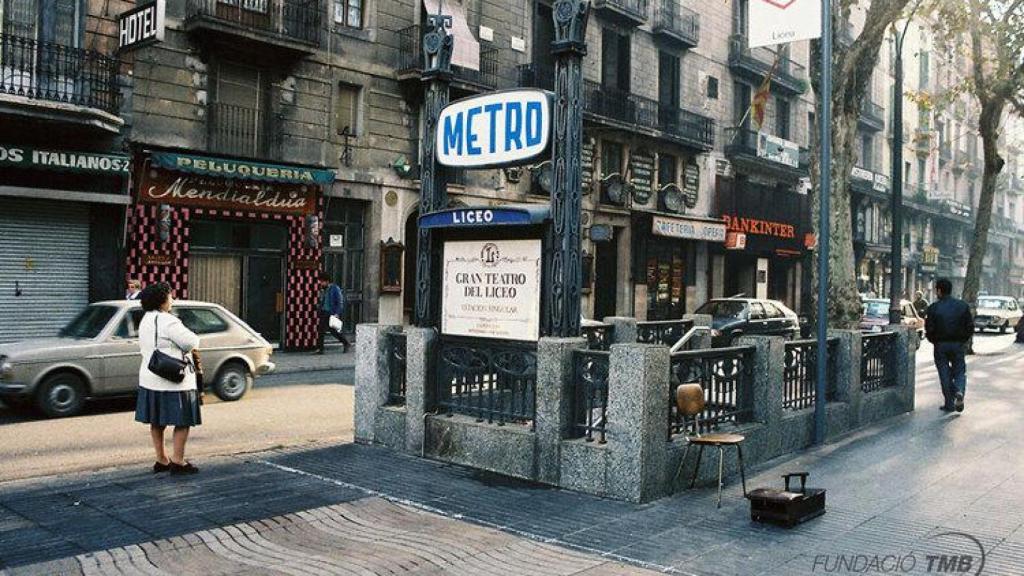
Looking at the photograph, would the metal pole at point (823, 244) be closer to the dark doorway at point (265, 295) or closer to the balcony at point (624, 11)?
the dark doorway at point (265, 295)

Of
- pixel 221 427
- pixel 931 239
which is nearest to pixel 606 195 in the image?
pixel 221 427

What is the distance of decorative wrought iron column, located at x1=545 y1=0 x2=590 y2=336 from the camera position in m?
7.47

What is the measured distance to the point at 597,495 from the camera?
276 inches

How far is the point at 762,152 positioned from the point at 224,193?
2388 cm

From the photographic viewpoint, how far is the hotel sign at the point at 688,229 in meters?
30.6

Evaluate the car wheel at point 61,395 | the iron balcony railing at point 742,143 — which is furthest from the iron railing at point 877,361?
the iron balcony railing at point 742,143

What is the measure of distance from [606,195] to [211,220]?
46.8ft

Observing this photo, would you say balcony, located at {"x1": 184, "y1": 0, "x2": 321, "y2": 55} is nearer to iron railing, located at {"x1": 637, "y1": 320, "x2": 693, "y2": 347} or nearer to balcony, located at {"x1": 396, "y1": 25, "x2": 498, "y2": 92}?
balcony, located at {"x1": 396, "y1": 25, "x2": 498, "y2": 92}

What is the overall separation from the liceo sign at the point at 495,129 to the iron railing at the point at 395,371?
1.97 m

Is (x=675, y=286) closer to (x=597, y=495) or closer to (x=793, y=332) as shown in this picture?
(x=793, y=332)

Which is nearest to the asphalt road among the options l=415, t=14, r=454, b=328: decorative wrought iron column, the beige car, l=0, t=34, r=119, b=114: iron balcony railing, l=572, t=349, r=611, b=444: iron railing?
the beige car

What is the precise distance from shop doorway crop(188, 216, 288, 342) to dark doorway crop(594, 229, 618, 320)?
12416mm

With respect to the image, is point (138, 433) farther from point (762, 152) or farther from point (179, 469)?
point (762, 152)

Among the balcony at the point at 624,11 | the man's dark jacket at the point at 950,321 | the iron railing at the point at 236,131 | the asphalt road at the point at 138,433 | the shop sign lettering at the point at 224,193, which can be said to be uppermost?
the balcony at the point at 624,11
